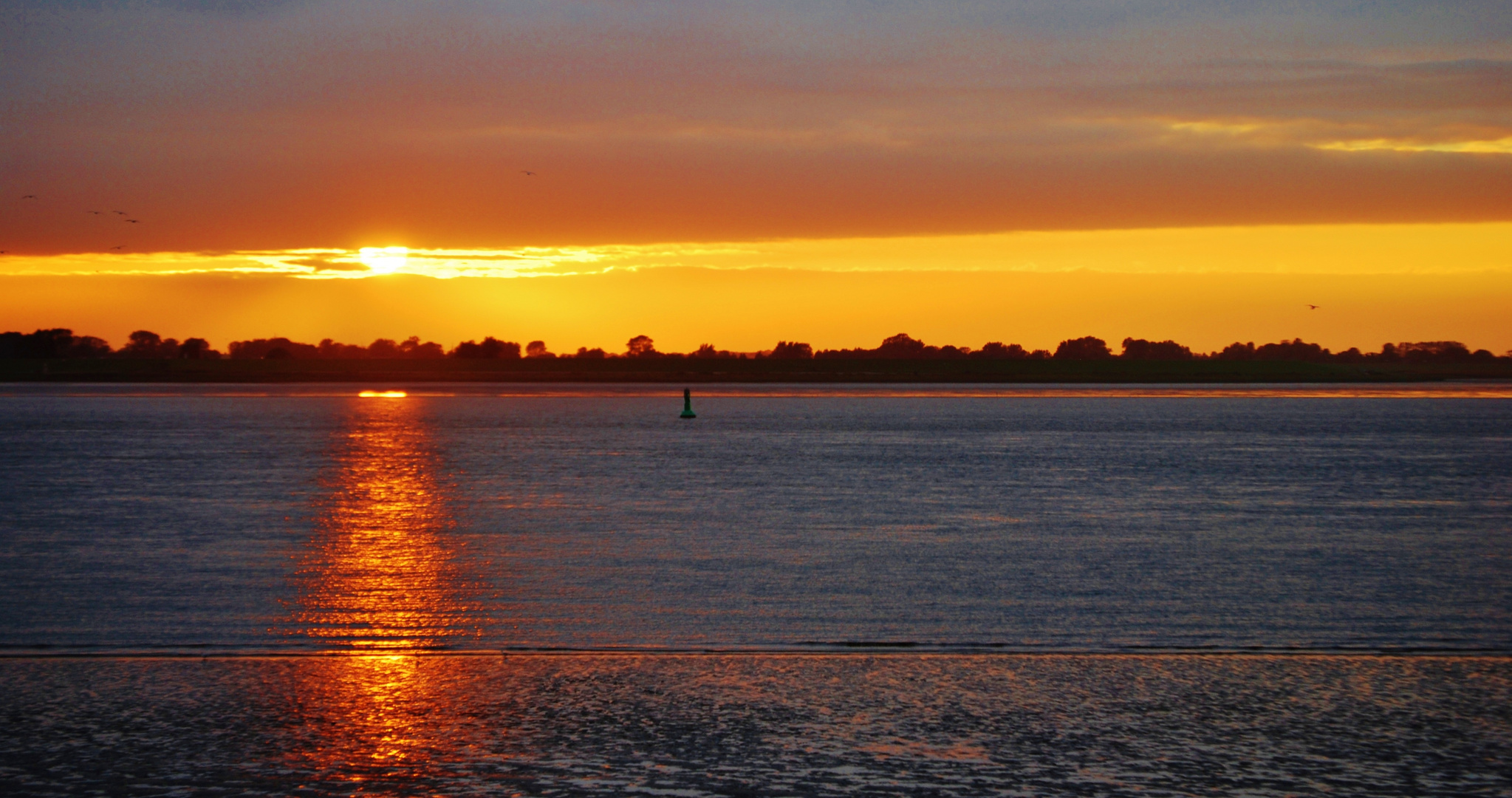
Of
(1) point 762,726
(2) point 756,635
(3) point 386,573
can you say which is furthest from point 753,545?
(1) point 762,726

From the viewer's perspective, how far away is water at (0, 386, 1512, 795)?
21.6 feet

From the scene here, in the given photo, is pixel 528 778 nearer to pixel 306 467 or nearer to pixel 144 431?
pixel 306 467

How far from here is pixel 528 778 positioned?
6.30m

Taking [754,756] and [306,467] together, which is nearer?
[754,756]

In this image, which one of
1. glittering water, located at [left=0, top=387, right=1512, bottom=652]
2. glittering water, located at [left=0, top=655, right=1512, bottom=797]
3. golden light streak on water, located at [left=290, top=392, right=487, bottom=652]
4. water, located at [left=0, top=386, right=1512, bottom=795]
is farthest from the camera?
glittering water, located at [left=0, top=387, right=1512, bottom=652]

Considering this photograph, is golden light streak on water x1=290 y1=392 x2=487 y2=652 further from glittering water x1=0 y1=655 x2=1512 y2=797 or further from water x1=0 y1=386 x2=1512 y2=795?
glittering water x1=0 y1=655 x2=1512 y2=797

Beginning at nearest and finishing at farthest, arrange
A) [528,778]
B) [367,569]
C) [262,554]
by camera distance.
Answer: [528,778] → [367,569] → [262,554]

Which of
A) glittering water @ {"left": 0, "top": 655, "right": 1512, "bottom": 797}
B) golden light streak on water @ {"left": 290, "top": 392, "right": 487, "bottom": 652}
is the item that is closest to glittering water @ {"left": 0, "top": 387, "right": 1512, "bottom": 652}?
golden light streak on water @ {"left": 290, "top": 392, "right": 487, "bottom": 652}

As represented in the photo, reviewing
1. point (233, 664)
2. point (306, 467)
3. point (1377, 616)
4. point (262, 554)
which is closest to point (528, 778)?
point (233, 664)

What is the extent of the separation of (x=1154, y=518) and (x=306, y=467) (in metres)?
20.2

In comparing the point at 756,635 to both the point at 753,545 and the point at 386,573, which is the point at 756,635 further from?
the point at 753,545

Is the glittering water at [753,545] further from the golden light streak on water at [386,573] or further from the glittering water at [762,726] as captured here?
the glittering water at [762,726]

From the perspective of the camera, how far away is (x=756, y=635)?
10031 millimetres

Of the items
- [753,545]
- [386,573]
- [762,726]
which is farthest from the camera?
[753,545]
